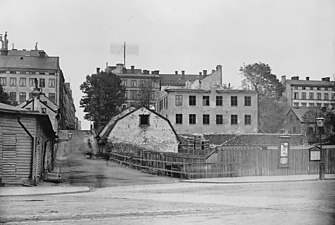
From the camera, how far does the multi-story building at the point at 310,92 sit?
83.1 ft

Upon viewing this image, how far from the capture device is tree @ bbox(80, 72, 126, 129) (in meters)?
20.9

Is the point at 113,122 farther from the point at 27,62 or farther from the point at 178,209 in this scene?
the point at 178,209

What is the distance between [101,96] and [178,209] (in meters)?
13.4

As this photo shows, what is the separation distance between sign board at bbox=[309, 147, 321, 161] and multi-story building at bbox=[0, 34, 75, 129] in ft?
35.6

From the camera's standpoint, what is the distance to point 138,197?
1518 centimetres

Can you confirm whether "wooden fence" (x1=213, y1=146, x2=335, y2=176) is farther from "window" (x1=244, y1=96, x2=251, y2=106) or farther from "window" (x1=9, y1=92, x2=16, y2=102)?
"window" (x1=244, y1=96, x2=251, y2=106)

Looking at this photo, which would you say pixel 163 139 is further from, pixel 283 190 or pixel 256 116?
pixel 283 190

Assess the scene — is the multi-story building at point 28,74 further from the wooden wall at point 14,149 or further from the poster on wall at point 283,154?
the poster on wall at point 283,154

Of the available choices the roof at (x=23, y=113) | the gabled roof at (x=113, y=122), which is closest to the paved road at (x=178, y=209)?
the roof at (x=23, y=113)

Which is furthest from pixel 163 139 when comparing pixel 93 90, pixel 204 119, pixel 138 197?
pixel 138 197

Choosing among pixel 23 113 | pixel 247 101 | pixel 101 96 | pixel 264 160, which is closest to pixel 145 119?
pixel 247 101

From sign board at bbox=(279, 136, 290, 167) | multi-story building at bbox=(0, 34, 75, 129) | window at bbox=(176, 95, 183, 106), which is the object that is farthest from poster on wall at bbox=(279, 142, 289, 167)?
window at bbox=(176, 95, 183, 106)

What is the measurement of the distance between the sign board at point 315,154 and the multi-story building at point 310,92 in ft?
6.76

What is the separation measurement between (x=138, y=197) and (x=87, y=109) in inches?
310
